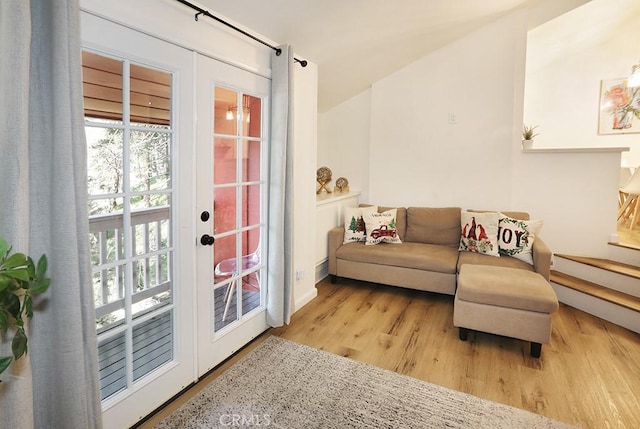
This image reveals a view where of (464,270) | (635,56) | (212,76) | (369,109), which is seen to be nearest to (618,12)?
(635,56)

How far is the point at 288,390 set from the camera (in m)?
2.17

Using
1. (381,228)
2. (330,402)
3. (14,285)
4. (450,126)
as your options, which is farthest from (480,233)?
(14,285)

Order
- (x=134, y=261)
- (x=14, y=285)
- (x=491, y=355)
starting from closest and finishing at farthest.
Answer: (x=14, y=285) → (x=134, y=261) → (x=491, y=355)

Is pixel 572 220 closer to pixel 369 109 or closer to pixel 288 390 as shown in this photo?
pixel 369 109

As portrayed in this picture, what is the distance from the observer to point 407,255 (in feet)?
12.1

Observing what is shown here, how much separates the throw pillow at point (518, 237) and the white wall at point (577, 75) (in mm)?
2057

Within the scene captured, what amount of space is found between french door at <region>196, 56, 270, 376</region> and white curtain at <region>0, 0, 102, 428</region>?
81 centimetres

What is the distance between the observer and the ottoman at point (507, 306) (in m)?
2.56

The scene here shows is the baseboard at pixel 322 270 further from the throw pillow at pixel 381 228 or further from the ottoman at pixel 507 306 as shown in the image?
the ottoman at pixel 507 306

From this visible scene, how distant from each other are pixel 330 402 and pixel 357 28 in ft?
9.18

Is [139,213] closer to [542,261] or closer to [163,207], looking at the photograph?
[163,207]

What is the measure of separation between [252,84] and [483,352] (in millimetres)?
2494

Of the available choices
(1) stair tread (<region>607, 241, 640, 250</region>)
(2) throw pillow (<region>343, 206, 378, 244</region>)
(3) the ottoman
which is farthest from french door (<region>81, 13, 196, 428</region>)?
(1) stair tread (<region>607, 241, 640, 250</region>)

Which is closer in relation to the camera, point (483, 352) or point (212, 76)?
point (212, 76)
